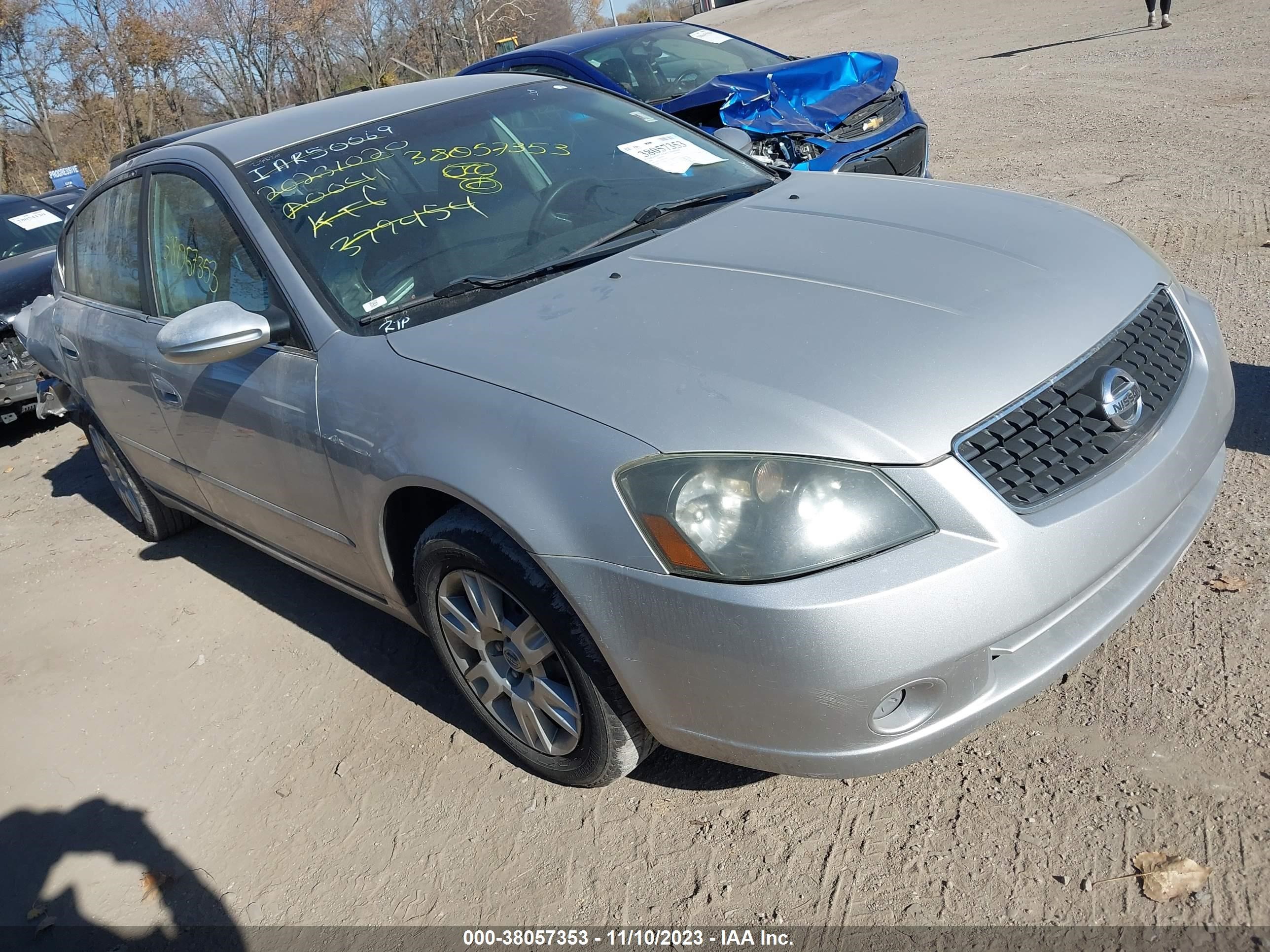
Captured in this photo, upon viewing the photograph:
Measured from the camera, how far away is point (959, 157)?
28.8ft

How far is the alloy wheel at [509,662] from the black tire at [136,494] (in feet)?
8.11

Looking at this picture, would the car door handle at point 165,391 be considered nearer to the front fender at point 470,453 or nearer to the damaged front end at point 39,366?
the front fender at point 470,453

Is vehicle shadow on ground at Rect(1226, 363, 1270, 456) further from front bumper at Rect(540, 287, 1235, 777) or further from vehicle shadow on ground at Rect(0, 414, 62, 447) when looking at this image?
vehicle shadow on ground at Rect(0, 414, 62, 447)

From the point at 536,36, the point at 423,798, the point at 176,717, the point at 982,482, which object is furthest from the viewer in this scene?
the point at 536,36

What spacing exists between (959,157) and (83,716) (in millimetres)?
7719

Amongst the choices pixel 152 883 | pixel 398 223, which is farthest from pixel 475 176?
pixel 152 883

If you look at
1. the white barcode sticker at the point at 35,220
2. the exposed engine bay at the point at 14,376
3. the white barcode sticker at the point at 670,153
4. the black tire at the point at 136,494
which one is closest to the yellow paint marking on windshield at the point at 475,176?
the white barcode sticker at the point at 670,153

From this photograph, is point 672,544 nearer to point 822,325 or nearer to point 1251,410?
point 822,325

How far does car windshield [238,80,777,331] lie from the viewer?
10.2ft

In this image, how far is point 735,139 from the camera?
4.21 metres

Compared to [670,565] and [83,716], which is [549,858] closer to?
[670,565]

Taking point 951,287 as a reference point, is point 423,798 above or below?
below

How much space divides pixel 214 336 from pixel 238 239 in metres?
0.49

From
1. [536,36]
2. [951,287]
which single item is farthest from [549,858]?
[536,36]
